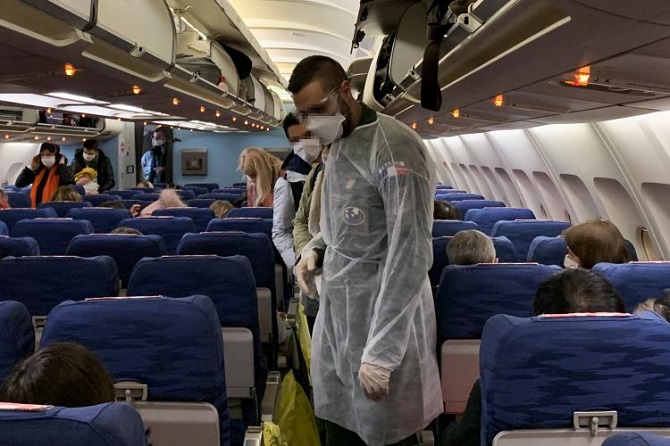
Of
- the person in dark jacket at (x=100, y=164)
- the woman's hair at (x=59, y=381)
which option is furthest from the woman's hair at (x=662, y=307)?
the person in dark jacket at (x=100, y=164)

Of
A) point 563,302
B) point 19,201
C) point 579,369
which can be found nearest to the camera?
point 579,369

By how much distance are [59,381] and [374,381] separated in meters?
1.02

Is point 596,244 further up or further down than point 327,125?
further down

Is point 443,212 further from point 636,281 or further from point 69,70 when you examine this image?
point 636,281

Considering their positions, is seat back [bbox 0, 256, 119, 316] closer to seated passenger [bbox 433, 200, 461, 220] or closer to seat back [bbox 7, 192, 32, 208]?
seated passenger [bbox 433, 200, 461, 220]

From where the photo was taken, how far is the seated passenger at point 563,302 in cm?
281

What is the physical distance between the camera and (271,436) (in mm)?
3256

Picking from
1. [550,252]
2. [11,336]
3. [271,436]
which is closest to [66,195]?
[550,252]

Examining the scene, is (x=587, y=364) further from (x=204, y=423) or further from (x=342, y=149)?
(x=204, y=423)

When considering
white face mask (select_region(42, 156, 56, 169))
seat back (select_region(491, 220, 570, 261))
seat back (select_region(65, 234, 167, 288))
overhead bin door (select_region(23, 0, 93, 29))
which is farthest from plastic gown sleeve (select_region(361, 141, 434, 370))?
white face mask (select_region(42, 156, 56, 169))

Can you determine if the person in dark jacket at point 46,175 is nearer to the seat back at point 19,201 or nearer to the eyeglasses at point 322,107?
the seat back at point 19,201

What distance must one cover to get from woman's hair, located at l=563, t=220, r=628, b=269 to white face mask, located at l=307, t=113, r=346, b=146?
1.73 m


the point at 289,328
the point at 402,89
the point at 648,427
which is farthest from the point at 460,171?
the point at 648,427

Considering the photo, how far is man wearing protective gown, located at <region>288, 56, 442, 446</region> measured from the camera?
257 cm
